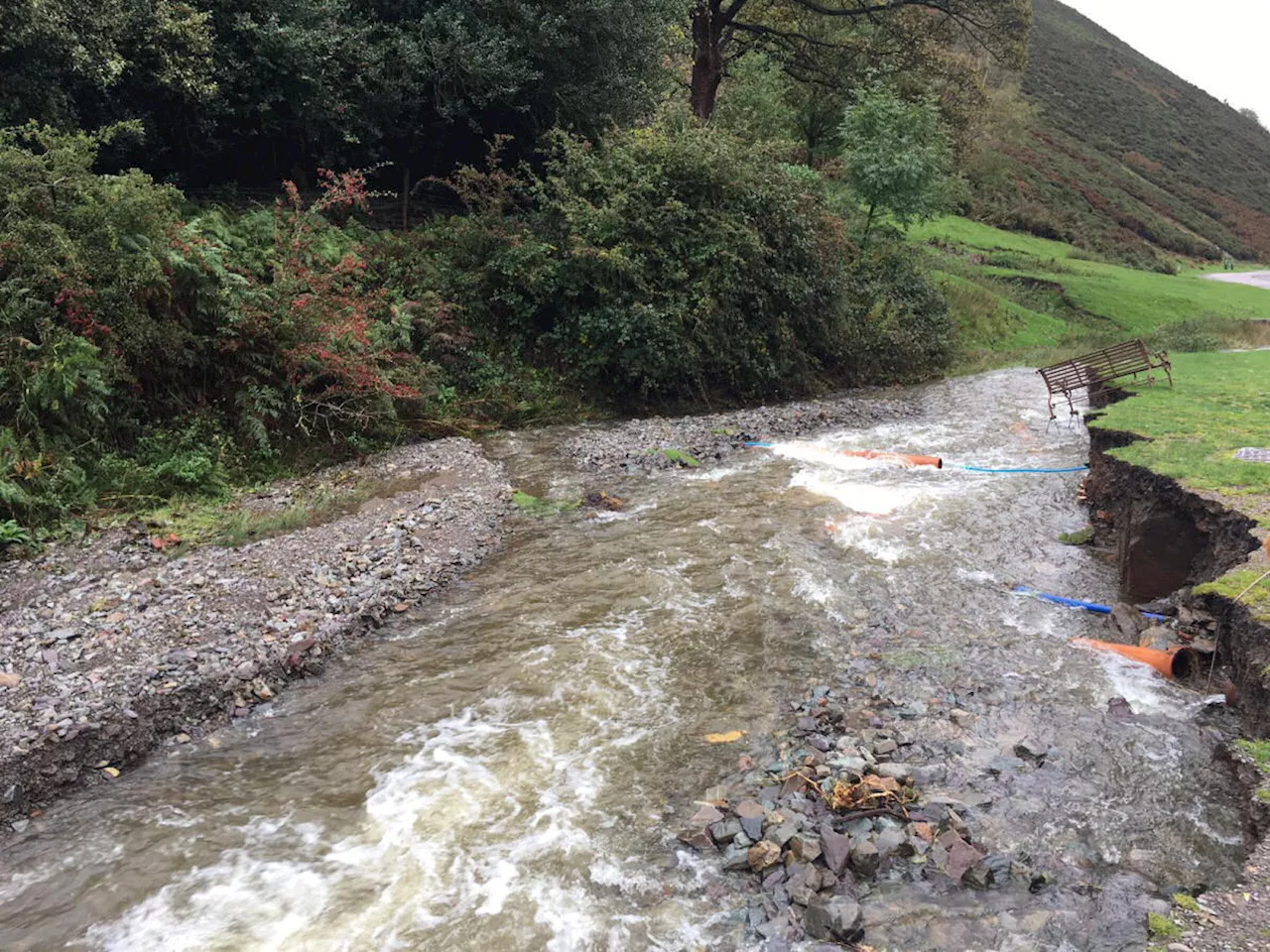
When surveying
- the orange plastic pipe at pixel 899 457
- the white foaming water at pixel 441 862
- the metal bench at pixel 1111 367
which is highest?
the metal bench at pixel 1111 367

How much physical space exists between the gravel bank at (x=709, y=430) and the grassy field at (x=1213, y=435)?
5.50 meters

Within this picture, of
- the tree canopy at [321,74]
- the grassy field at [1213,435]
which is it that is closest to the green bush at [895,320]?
the grassy field at [1213,435]

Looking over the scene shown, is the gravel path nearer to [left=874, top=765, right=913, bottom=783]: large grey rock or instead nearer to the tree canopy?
the tree canopy

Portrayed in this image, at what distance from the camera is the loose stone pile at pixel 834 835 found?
16.1 ft

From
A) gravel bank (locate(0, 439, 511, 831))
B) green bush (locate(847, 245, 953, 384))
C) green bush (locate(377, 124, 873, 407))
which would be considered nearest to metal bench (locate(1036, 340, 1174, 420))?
green bush (locate(847, 245, 953, 384))

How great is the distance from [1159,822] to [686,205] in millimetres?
15459

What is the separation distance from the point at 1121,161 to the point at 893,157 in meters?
76.3

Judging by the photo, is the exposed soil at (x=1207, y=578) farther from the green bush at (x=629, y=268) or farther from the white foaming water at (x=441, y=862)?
the green bush at (x=629, y=268)

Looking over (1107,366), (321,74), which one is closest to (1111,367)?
(1107,366)

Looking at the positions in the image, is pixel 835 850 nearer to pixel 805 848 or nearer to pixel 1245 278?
pixel 805 848

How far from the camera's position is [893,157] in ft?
83.7

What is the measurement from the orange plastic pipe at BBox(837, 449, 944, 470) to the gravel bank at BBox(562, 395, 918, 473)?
1726mm

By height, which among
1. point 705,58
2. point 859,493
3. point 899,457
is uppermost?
point 705,58

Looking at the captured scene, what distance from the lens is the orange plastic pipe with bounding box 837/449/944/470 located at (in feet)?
48.2
